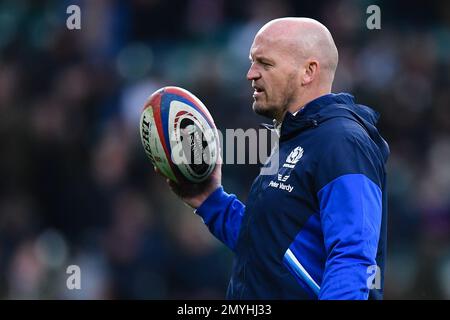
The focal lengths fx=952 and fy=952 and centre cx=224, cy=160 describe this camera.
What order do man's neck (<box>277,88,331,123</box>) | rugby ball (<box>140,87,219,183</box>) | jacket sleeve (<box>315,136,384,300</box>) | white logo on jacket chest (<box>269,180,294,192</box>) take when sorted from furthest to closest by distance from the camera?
1. rugby ball (<box>140,87,219,183</box>)
2. man's neck (<box>277,88,331,123</box>)
3. white logo on jacket chest (<box>269,180,294,192</box>)
4. jacket sleeve (<box>315,136,384,300</box>)

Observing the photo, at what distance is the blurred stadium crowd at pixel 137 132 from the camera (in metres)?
8.31

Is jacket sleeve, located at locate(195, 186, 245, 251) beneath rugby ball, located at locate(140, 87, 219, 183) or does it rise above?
beneath

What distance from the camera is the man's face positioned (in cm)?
395

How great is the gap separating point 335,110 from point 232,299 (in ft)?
2.85

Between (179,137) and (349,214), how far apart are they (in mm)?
1236

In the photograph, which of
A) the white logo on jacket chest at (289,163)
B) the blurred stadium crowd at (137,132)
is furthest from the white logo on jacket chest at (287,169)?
the blurred stadium crowd at (137,132)

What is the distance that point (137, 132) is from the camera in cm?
901

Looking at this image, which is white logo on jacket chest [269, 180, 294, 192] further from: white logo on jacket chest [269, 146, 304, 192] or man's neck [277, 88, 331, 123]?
man's neck [277, 88, 331, 123]

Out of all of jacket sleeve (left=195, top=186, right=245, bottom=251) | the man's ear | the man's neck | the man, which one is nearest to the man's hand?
jacket sleeve (left=195, top=186, right=245, bottom=251)

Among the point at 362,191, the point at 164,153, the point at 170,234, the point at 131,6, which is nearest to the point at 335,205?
the point at 362,191

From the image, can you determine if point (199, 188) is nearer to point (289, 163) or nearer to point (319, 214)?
point (289, 163)

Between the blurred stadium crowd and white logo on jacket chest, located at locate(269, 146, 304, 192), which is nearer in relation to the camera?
white logo on jacket chest, located at locate(269, 146, 304, 192)

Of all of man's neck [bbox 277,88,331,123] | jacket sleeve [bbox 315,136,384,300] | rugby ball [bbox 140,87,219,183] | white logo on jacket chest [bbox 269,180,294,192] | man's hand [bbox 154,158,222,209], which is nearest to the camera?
jacket sleeve [bbox 315,136,384,300]

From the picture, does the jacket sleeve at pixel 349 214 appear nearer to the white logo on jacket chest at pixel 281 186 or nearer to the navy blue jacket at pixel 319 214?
the navy blue jacket at pixel 319 214
